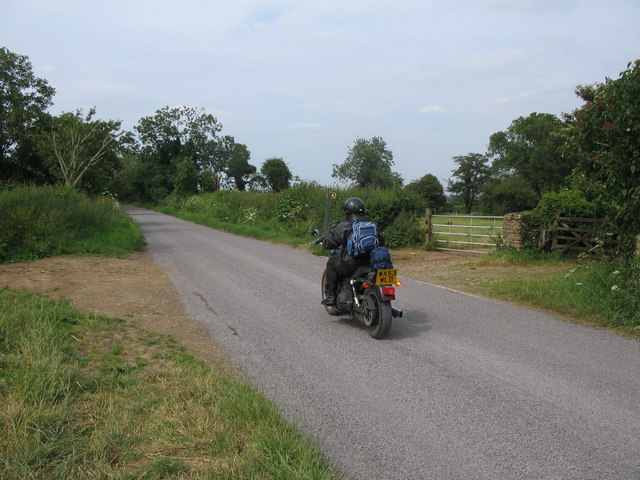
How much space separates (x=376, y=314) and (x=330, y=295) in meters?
1.10

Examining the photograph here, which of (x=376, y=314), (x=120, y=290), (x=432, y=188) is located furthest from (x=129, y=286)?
(x=432, y=188)

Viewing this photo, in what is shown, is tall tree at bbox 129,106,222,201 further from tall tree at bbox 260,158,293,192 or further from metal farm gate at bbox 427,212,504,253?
metal farm gate at bbox 427,212,504,253

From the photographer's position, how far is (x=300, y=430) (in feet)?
12.0

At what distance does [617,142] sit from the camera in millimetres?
7945

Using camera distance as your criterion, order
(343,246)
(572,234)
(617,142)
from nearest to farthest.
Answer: (343,246), (617,142), (572,234)

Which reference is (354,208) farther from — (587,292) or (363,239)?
(587,292)

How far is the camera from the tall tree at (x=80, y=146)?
26.4 meters

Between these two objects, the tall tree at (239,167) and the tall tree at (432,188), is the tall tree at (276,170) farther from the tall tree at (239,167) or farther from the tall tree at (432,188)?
the tall tree at (432,188)

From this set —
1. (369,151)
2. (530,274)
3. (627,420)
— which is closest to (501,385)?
(627,420)

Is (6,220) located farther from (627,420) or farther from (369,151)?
(369,151)

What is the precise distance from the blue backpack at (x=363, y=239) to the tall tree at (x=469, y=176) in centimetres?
7640

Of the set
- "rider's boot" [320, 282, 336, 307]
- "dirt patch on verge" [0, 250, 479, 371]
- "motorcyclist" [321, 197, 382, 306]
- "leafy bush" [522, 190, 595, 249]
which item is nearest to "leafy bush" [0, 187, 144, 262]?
"dirt patch on verge" [0, 250, 479, 371]

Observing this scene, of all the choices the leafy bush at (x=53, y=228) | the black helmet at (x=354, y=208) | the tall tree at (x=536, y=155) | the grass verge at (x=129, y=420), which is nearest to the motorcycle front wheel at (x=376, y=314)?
the black helmet at (x=354, y=208)

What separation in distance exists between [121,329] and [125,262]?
716 centimetres
